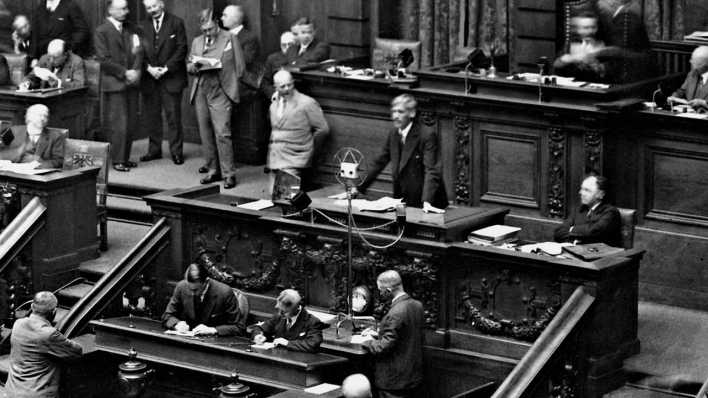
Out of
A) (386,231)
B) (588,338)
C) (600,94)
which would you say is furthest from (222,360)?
(600,94)

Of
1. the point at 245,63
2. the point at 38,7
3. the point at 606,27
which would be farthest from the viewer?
the point at 38,7

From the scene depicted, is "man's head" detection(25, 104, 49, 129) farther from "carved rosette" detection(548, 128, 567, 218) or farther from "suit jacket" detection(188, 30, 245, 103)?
"carved rosette" detection(548, 128, 567, 218)

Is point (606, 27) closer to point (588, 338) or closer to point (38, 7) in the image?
point (588, 338)

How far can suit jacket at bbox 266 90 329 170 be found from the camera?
615 inches

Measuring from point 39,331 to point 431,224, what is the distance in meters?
3.13

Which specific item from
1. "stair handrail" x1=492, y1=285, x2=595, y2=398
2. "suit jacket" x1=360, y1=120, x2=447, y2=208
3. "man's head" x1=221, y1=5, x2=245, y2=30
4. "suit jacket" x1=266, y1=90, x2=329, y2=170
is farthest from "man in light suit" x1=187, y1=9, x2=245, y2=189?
"stair handrail" x1=492, y1=285, x2=595, y2=398

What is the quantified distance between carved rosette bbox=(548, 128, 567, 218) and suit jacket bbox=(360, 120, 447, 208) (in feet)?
3.88

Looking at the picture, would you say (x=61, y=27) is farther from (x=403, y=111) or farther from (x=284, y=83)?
(x=403, y=111)

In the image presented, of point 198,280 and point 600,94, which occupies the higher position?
point 600,94

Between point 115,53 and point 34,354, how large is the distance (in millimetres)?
4939

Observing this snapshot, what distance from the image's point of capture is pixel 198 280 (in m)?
13.4

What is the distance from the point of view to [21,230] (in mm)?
14820

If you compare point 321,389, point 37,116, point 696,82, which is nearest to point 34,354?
point 321,389

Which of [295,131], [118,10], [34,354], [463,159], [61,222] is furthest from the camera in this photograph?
[118,10]
